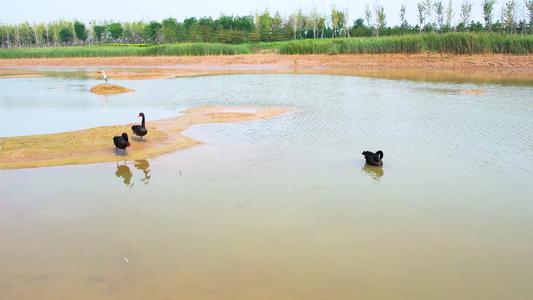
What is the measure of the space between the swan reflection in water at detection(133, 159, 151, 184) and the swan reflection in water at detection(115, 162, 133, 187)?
0.23 meters

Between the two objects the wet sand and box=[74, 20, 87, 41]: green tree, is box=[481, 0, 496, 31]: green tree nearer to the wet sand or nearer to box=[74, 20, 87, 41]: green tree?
the wet sand

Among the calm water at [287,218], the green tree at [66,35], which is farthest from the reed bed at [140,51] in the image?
the calm water at [287,218]

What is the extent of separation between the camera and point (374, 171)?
8812 millimetres

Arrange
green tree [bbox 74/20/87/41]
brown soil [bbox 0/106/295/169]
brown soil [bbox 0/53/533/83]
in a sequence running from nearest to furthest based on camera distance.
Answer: brown soil [bbox 0/106/295/169]
brown soil [bbox 0/53/533/83]
green tree [bbox 74/20/87/41]

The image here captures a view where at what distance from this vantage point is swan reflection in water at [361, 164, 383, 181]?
337 inches

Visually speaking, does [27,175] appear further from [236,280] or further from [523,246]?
[523,246]

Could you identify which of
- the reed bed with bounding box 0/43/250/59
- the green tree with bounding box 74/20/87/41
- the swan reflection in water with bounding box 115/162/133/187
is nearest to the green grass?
the reed bed with bounding box 0/43/250/59

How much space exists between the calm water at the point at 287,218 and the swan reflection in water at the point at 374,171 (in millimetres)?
60

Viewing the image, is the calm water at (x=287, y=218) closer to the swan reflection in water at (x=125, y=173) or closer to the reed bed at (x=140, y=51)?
the swan reflection in water at (x=125, y=173)

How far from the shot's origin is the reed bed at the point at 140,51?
5075 centimetres

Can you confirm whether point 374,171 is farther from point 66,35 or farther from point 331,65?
point 66,35

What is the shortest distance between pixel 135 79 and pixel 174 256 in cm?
2751

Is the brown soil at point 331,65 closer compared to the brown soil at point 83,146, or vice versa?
the brown soil at point 83,146

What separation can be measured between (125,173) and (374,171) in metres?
5.11
